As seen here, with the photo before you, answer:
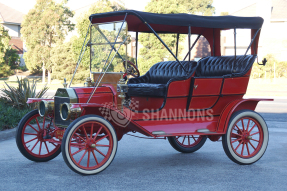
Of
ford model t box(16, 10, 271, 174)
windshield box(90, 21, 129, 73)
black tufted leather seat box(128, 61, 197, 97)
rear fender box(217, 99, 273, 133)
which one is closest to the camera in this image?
ford model t box(16, 10, 271, 174)

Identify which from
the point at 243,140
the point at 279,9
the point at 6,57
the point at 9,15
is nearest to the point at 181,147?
the point at 243,140

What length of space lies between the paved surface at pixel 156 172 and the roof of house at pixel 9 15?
4300 cm

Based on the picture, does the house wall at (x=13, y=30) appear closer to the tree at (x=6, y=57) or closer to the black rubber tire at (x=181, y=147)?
the tree at (x=6, y=57)

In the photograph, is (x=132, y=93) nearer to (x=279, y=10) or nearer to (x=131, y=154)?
(x=131, y=154)

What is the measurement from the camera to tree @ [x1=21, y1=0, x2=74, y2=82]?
28672mm

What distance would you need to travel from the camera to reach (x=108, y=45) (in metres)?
5.56

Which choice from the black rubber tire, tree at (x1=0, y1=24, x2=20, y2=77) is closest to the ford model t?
the black rubber tire

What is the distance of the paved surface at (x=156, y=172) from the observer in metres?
4.24

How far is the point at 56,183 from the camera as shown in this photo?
430 centimetres

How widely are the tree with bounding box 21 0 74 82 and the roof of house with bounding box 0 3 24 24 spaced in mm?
17079

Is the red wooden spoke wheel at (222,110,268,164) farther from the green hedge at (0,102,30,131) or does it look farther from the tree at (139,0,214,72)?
the tree at (139,0,214,72)

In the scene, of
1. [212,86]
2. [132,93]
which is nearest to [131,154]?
[132,93]

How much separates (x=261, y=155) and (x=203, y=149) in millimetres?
1245

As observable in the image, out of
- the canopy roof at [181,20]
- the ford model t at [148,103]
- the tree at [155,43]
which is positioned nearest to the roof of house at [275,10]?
the tree at [155,43]
